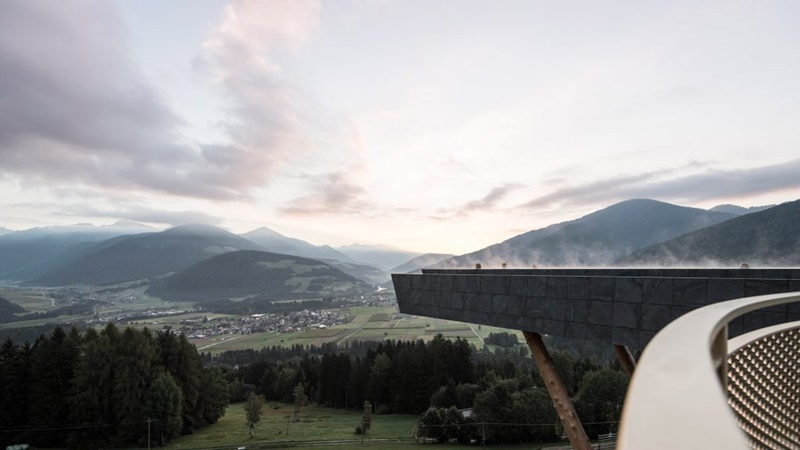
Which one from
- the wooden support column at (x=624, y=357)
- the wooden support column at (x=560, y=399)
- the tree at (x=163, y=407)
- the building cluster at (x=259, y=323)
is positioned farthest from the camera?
the building cluster at (x=259, y=323)

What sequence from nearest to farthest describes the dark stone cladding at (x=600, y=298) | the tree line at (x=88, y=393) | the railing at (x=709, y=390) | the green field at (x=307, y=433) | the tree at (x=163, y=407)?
the railing at (x=709, y=390), the dark stone cladding at (x=600, y=298), the tree line at (x=88, y=393), the tree at (x=163, y=407), the green field at (x=307, y=433)

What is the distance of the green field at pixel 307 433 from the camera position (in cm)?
4006

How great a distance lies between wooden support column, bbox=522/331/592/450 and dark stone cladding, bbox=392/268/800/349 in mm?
474

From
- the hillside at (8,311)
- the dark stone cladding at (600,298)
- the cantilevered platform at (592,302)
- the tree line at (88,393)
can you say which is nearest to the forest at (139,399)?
the tree line at (88,393)

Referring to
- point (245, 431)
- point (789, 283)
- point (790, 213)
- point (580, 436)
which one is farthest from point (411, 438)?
point (790, 213)

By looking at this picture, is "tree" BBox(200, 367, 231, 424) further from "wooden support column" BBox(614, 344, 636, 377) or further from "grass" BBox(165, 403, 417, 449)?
"wooden support column" BBox(614, 344, 636, 377)

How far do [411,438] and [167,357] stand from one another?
2714 cm

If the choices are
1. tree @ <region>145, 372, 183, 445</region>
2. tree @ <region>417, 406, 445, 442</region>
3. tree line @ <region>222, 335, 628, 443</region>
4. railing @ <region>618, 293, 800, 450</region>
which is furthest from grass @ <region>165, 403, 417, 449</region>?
railing @ <region>618, 293, 800, 450</region>

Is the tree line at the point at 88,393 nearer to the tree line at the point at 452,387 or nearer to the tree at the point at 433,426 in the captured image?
the tree line at the point at 452,387

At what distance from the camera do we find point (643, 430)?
920 millimetres

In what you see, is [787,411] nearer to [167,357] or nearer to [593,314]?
[593,314]

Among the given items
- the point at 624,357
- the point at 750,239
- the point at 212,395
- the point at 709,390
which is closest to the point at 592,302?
the point at 624,357

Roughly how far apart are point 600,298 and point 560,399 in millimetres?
2147

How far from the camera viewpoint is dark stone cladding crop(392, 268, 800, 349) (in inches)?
235
